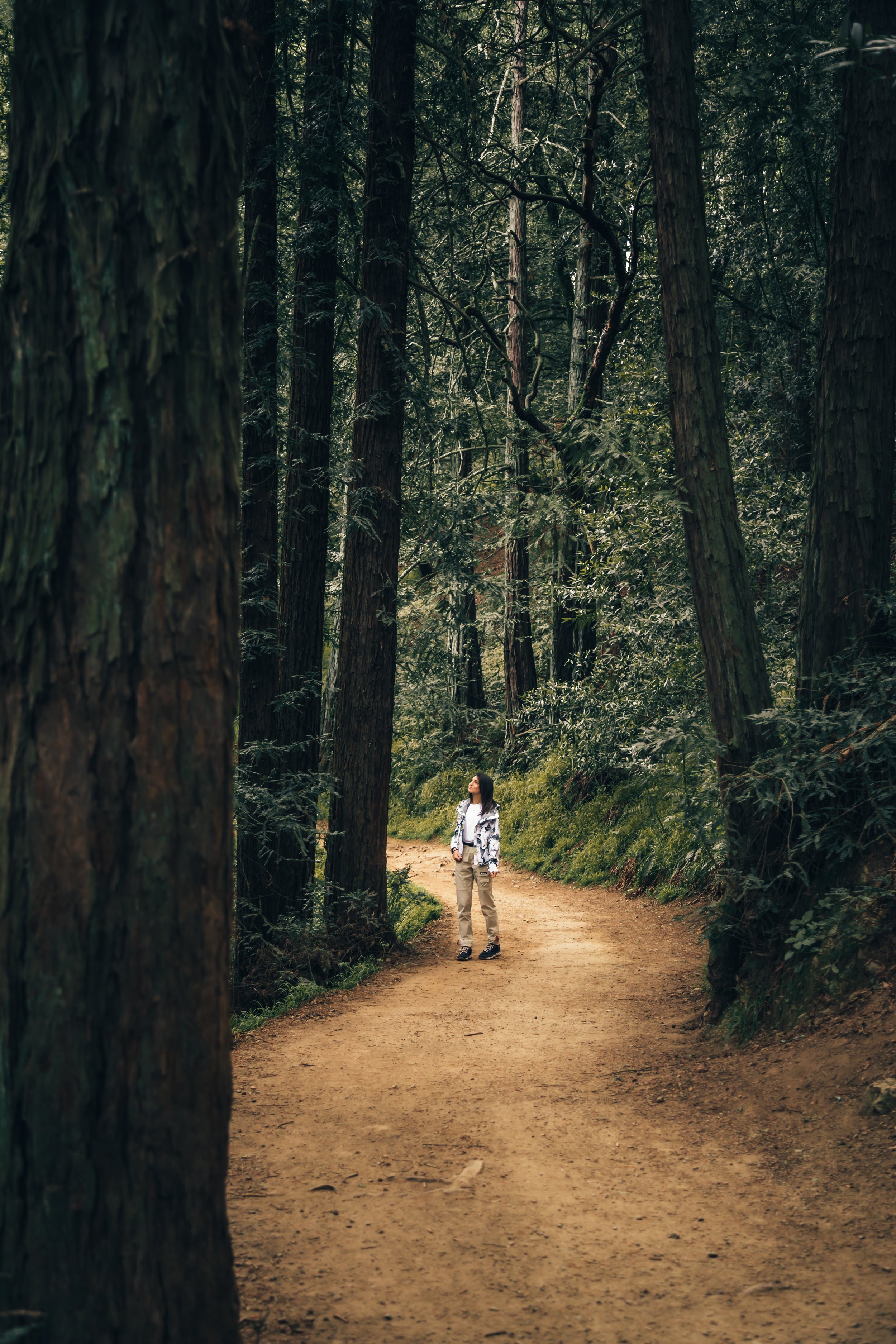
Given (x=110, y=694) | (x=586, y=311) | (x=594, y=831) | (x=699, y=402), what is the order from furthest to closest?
(x=586, y=311) < (x=594, y=831) < (x=699, y=402) < (x=110, y=694)

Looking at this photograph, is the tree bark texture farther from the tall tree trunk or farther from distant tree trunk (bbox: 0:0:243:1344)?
the tall tree trunk

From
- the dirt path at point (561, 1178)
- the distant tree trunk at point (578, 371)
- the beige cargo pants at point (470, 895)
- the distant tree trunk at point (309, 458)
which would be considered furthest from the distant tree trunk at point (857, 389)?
the distant tree trunk at point (578, 371)

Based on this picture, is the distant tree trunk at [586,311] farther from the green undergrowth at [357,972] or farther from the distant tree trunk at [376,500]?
the green undergrowth at [357,972]

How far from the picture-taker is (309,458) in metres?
10.1

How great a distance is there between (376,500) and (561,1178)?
696cm

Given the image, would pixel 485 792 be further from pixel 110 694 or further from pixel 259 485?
pixel 110 694

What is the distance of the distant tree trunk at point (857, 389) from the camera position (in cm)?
666

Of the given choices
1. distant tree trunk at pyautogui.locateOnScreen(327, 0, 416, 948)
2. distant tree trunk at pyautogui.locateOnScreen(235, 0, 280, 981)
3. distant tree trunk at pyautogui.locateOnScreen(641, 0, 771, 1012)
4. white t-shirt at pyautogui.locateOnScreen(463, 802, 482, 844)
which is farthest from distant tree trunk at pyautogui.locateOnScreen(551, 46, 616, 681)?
distant tree trunk at pyautogui.locateOnScreen(641, 0, 771, 1012)

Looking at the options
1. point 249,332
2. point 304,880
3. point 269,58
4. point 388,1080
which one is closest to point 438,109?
point 269,58

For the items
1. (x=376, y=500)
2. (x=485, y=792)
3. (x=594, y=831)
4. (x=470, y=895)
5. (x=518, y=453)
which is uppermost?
(x=518, y=453)

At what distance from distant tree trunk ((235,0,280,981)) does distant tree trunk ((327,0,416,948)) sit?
0.85 m

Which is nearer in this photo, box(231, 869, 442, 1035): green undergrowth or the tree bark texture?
the tree bark texture

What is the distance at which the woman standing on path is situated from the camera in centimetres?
1009

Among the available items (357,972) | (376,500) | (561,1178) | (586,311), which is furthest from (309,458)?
(586,311)
